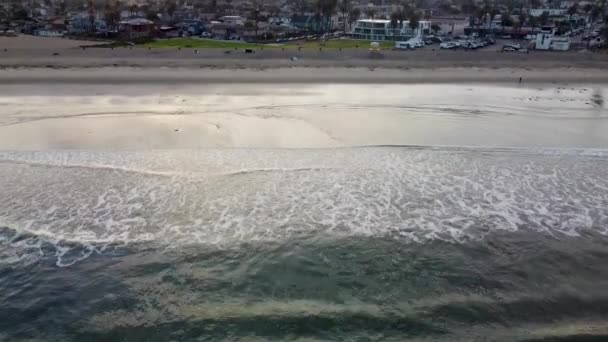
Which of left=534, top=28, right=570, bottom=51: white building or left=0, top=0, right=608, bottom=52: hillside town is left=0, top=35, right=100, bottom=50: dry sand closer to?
left=0, top=0, right=608, bottom=52: hillside town

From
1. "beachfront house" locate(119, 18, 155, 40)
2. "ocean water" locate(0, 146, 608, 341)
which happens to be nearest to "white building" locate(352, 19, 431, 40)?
"beachfront house" locate(119, 18, 155, 40)

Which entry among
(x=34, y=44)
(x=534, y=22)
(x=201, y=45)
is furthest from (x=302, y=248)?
(x=534, y=22)

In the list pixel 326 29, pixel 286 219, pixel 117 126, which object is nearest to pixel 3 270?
pixel 286 219

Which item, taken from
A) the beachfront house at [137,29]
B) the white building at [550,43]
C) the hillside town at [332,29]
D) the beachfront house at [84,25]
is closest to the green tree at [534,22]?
the hillside town at [332,29]

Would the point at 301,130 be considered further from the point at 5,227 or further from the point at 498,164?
the point at 5,227

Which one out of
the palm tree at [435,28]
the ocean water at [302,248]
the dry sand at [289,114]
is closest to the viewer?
the ocean water at [302,248]

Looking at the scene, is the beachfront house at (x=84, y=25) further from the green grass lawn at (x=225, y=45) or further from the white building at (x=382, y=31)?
the white building at (x=382, y=31)
